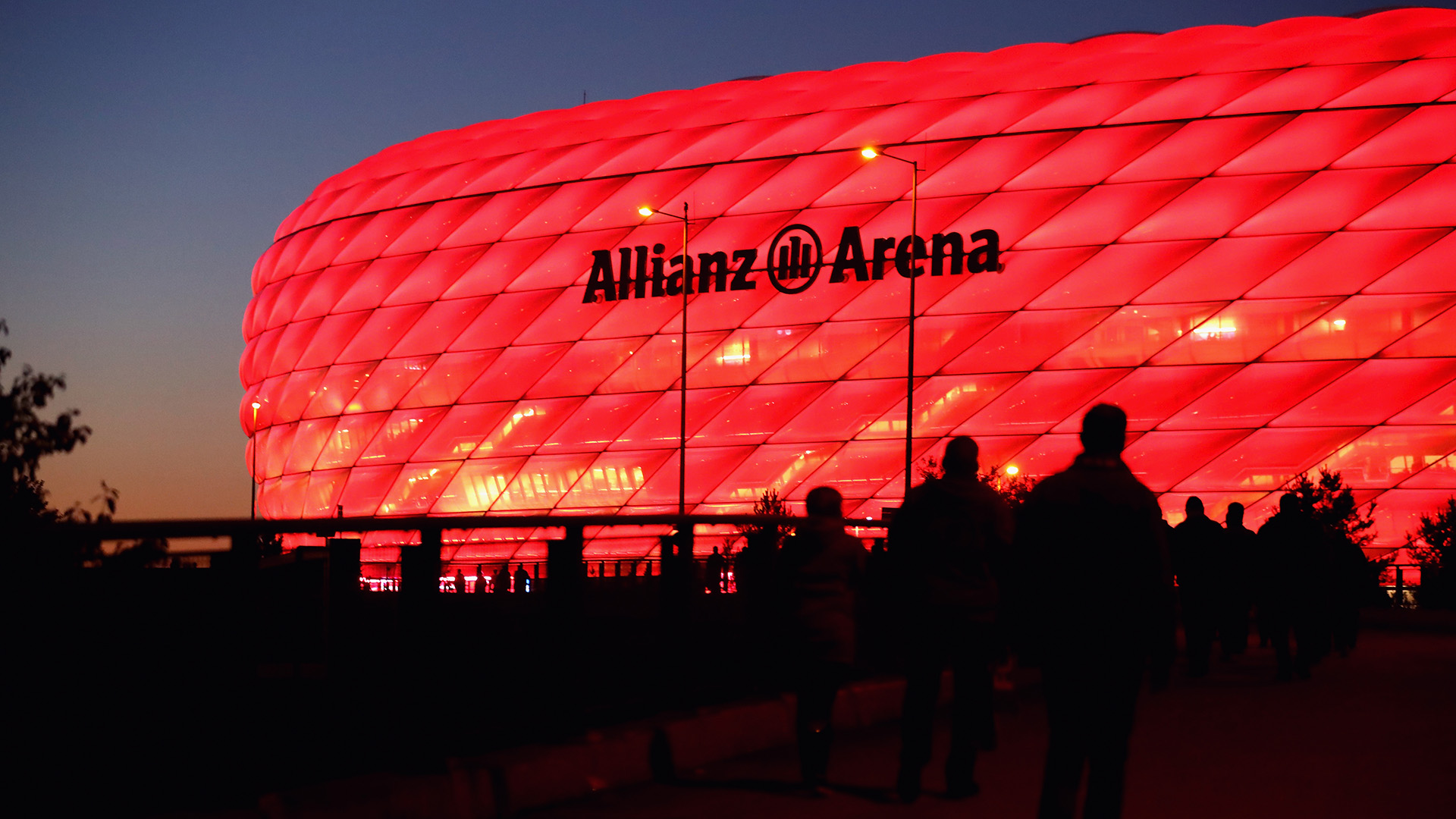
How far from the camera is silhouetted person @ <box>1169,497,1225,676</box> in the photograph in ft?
45.5

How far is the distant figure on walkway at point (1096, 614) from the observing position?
534 cm

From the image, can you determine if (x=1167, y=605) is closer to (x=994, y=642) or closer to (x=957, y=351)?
(x=994, y=642)

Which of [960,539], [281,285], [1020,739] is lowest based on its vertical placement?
[1020,739]

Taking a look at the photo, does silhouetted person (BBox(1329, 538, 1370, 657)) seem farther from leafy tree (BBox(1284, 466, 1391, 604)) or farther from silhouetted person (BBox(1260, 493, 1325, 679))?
leafy tree (BBox(1284, 466, 1391, 604))

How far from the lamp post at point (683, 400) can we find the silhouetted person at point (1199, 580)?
55.7 ft

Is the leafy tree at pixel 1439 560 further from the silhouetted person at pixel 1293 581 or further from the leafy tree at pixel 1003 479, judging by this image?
the silhouetted person at pixel 1293 581

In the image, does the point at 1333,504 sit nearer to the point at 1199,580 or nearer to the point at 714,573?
the point at 1199,580

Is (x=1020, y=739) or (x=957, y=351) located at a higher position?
(x=957, y=351)

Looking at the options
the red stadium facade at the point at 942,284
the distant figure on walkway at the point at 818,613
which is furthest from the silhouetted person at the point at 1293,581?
the red stadium facade at the point at 942,284

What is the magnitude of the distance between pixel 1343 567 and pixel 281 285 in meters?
37.4

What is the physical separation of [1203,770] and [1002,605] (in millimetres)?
1898

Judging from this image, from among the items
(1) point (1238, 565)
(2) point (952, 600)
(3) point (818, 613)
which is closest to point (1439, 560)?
(1) point (1238, 565)

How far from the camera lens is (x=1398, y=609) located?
24.1 m

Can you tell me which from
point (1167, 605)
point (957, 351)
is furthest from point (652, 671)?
point (957, 351)
